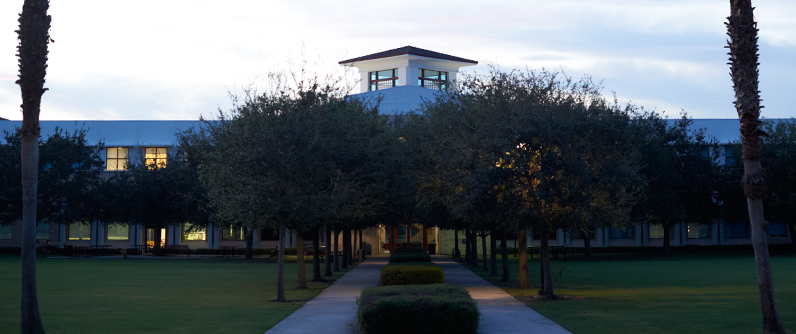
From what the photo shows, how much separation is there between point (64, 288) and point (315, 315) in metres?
12.7

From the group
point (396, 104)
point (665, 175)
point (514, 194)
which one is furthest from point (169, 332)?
point (396, 104)

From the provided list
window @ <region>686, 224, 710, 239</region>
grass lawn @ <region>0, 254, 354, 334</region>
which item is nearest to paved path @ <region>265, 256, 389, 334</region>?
grass lawn @ <region>0, 254, 354, 334</region>

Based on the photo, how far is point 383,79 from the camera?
6800 centimetres

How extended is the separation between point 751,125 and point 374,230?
5482 centimetres

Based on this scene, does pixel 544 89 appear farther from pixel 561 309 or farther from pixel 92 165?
pixel 92 165

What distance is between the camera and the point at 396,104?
61.6 m

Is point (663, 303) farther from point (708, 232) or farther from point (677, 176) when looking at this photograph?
point (708, 232)

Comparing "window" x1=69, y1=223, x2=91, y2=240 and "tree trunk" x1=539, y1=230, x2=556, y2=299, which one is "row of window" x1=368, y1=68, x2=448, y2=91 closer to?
"window" x1=69, y1=223, x2=91, y2=240

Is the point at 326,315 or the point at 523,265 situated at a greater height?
the point at 523,265

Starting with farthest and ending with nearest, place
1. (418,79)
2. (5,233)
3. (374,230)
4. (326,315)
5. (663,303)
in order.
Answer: (418,79) < (5,233) < (374,230) < (663,303) < (326,315)

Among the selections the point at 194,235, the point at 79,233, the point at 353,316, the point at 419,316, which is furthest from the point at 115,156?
the point at 419,316

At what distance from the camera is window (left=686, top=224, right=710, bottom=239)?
6856 centimetres

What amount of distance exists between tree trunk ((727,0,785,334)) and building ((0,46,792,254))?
53499mm

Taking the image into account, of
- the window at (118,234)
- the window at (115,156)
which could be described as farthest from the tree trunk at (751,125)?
the window at (118,234)
